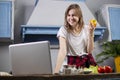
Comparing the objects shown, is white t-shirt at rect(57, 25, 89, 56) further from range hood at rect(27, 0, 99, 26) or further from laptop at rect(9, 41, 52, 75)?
range hood at rect(27, 0, 99, 26)

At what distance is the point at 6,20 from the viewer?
3.97m

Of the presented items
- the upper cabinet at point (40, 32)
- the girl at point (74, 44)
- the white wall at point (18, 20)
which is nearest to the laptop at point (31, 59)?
the girl at point (74, 44)

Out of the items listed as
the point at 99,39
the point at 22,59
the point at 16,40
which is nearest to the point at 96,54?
the point at 99,39

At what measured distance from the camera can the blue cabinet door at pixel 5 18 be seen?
3.92 meters

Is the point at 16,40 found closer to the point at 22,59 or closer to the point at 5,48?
the point at 5,48

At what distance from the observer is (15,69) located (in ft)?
4.95

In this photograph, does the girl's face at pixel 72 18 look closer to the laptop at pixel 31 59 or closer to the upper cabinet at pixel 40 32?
the laptop at pixel 31 59

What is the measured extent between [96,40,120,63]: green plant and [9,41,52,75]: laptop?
286 cm

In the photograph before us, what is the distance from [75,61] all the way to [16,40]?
7.80 ft

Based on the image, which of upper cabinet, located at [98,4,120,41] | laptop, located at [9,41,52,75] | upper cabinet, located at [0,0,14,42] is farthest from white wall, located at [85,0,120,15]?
laptop, located at [9,41,52,75]

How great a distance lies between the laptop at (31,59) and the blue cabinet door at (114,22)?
299cm

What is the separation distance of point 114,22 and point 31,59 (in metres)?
3.11

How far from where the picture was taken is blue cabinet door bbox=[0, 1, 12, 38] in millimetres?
3916

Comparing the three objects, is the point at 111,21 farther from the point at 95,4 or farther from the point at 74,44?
the point at 74,44
